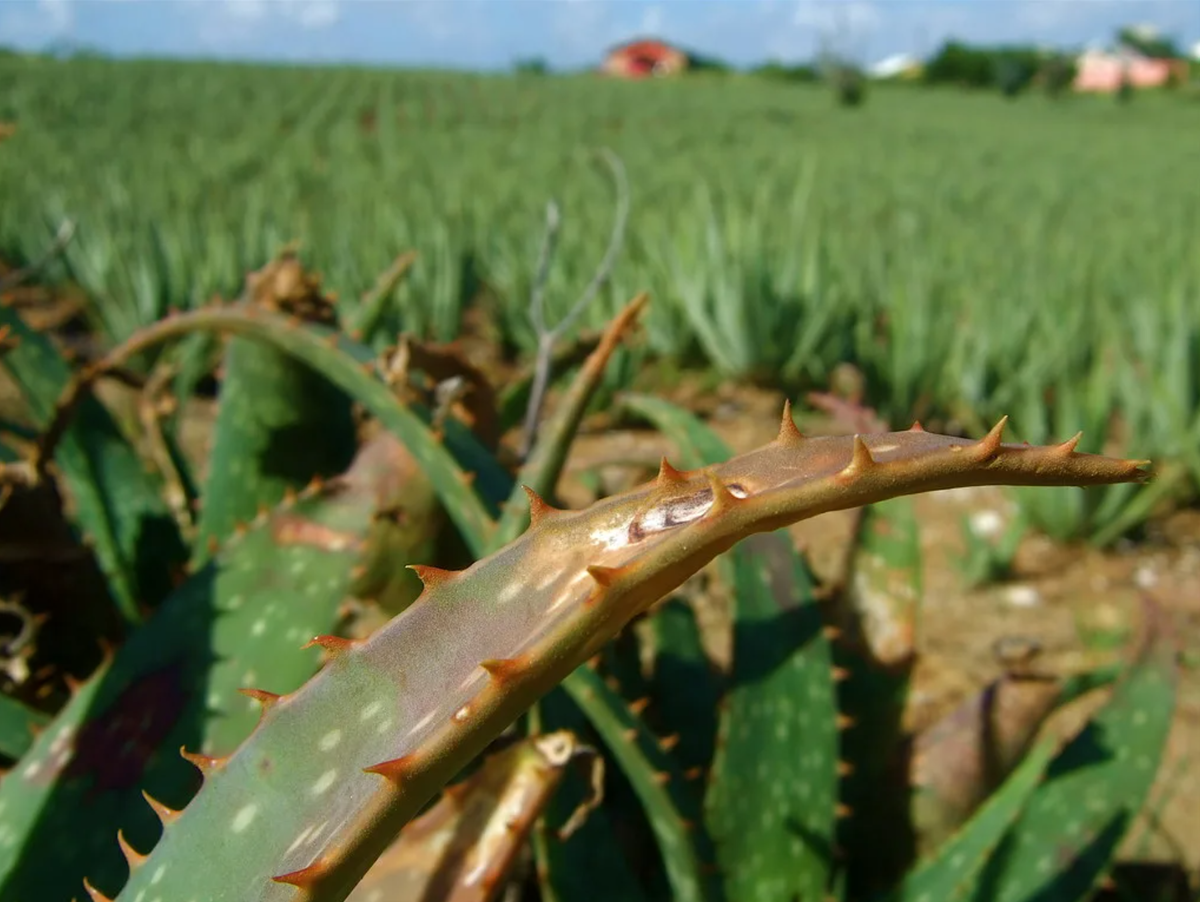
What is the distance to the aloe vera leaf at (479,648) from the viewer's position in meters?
0.37

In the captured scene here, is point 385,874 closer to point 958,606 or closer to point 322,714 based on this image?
point 322,714

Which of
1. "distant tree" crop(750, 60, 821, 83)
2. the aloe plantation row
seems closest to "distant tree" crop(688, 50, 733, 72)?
"distant tree" crop(750, 60, 821, 83)

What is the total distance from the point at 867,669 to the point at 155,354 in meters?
2.51

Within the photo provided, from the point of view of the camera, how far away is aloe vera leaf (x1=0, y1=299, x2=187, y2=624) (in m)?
0.94

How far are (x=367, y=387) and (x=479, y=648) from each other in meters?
0.32

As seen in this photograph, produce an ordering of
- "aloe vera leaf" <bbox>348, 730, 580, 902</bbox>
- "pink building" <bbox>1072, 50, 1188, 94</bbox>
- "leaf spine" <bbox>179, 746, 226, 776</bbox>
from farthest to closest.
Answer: "pink building" <bbox>1072, 50, 1188, 94</bbox> < "aloe vera leaf" <bbox>348, 730, 580, 902</bbox> < "leaf spine" <bbox>179, 746, 226, 776</bbox>

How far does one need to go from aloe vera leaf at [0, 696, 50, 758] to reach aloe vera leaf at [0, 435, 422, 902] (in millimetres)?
73

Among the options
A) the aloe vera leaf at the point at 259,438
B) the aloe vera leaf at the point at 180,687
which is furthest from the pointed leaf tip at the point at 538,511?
the aloe vera leaf at the point at 259,438

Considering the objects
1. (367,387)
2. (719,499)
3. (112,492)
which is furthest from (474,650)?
(112,492)

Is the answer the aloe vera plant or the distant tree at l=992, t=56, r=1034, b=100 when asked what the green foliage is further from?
the aloe vera plant

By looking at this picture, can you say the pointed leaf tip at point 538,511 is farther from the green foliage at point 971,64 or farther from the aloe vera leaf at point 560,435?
the green foliage at point 971,64

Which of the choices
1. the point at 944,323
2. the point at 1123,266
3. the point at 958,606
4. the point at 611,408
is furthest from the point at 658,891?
the point at 1123,266

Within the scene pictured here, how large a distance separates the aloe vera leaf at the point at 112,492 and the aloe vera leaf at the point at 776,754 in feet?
1.53

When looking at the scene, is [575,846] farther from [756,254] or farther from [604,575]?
[756,254]
